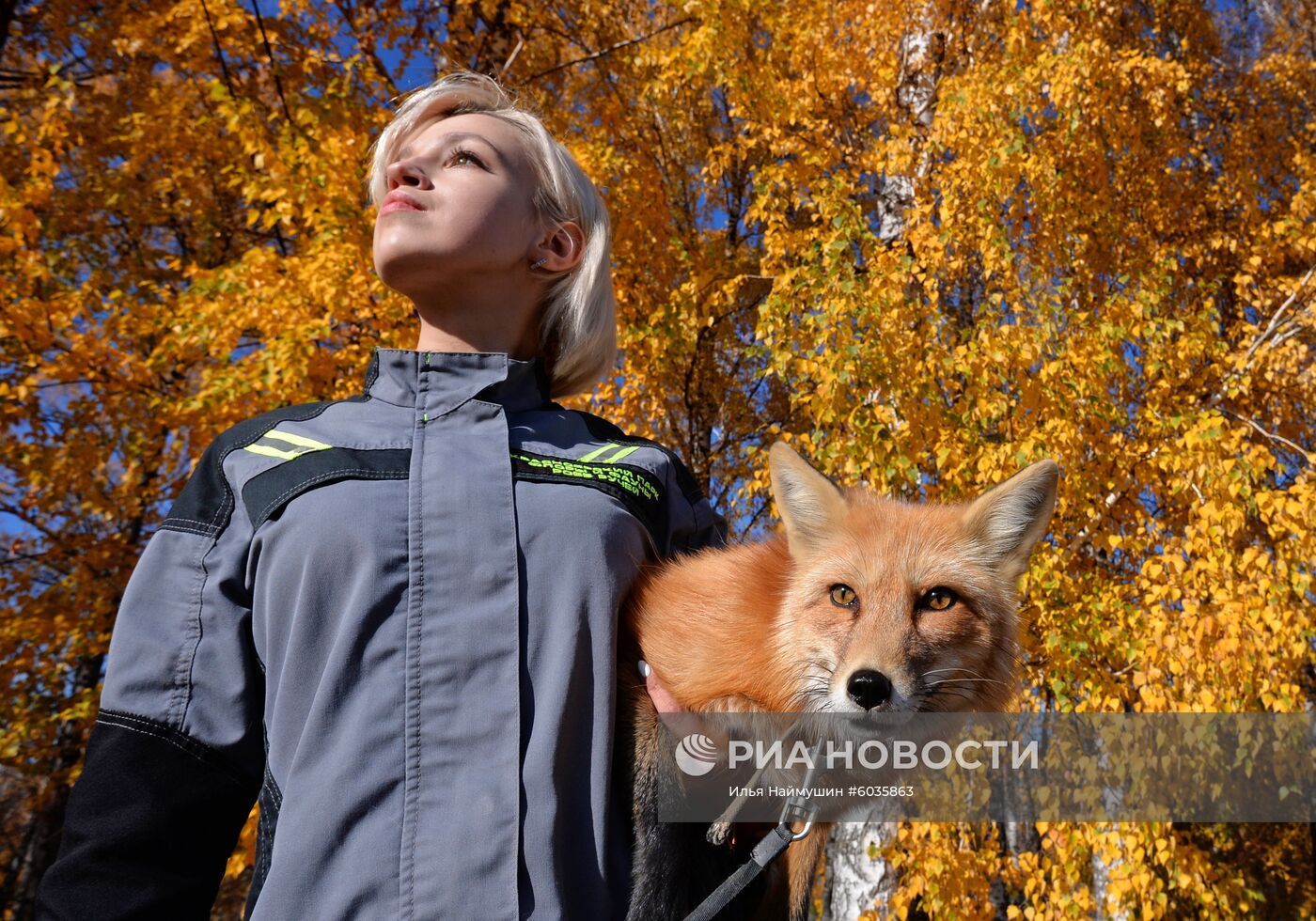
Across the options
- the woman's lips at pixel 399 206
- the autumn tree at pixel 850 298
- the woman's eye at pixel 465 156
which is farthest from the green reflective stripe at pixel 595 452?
the autumn tree at pixel 850 298

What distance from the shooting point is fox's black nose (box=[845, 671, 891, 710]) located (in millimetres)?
1691

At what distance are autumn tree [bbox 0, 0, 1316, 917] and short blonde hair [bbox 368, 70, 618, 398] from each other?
324cm

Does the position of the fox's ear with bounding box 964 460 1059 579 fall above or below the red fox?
above

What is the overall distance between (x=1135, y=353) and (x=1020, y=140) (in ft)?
7.14

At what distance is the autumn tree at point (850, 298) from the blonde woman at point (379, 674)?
3950 millimetres

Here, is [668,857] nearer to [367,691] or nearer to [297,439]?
[367,691]

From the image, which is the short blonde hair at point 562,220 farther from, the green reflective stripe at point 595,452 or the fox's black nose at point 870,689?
the fox's black nose at point 870,689

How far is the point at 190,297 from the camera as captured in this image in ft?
22.6

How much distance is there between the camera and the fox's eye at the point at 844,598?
76.0 inches

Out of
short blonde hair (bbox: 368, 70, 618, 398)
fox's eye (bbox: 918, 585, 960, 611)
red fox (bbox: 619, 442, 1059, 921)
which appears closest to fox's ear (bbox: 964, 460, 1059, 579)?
red fox (bbox: 619, 442, 1059, 921)

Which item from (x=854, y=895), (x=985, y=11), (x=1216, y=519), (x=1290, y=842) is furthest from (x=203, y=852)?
(x=1290, y=842)

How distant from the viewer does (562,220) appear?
2.42 metres

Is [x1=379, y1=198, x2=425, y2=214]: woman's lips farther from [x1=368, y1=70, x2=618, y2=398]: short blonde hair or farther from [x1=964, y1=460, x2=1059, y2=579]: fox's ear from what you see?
[x1=964, y1=460, x2=1059, y2=579]: fox's ear

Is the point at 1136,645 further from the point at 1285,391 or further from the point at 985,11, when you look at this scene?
the point at 985,11
